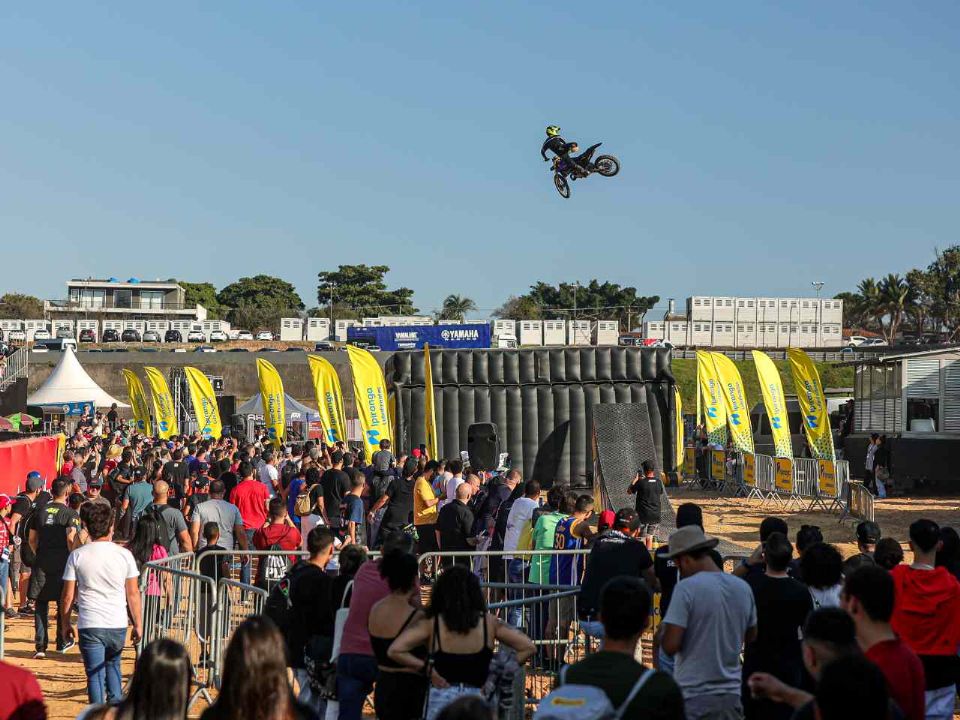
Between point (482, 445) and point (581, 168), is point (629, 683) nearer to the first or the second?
point (581, 168)

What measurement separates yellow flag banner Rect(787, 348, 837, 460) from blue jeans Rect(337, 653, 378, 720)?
18.7m

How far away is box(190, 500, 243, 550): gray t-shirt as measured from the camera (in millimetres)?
11148

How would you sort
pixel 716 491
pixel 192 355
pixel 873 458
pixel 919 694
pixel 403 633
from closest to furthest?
pixel 919 694 < pixel 403 633 < pixel 873 458 < pixel 716 491 < pixel 192 355

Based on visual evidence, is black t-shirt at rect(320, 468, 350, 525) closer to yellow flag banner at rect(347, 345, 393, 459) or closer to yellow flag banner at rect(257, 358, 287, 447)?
yellow flag banner at rect(347, 345, 393, 459)

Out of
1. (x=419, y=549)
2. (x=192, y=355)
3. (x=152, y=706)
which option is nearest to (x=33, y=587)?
(x=419, y=549)

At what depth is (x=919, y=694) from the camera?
4.43 meters

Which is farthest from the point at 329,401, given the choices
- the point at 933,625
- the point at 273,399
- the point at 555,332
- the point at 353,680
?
the point at 555,332

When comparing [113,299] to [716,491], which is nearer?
[716,491]

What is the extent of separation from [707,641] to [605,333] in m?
69.7

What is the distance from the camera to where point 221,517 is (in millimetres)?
11234

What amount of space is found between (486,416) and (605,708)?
70.7ft

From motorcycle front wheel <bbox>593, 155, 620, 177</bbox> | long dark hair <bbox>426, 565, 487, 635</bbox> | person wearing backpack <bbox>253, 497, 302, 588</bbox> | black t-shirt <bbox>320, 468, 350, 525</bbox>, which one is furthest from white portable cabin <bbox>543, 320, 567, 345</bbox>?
long dark hair <bbox>426, 565, 487, 635</bbox>

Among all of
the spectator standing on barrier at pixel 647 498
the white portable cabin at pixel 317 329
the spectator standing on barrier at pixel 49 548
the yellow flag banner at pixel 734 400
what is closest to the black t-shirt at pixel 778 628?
the spectator standing on barrier at pixel 49 548

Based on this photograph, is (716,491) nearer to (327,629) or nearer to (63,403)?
(63,403)
